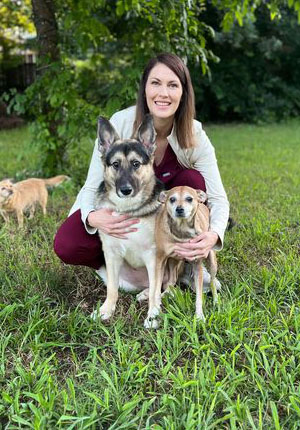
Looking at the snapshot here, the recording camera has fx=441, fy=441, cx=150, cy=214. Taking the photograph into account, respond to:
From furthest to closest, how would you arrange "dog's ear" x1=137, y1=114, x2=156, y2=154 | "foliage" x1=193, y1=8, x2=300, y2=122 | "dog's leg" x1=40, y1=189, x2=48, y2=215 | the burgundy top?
"foliage" x1=193, y1=8, x2=300, y2=122
"dog's leg" x1=40, y1=189, x2=48, y2=215
the burgundy top
"dog's ear" x1=137, y1=114, x2=156, y2=154

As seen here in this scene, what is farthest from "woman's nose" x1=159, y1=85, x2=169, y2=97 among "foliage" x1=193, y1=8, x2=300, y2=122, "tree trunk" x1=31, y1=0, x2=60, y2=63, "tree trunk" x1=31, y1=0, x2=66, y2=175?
"foliage" x1=193, y1=8, x2=300, y2=122

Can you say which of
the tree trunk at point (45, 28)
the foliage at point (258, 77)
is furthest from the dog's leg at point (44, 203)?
the foliage at point (258, 77)

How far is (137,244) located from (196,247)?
0.36m

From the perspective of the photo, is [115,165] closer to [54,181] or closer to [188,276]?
[188,276]

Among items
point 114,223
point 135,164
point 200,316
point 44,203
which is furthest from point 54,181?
point 200,316

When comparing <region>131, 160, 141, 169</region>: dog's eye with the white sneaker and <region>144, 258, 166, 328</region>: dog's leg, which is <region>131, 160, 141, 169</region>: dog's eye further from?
the white sneaker

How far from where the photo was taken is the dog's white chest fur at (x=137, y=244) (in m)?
2.66

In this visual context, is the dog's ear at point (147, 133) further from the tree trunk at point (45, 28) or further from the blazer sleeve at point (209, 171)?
the tree trunk at point (45, 28)

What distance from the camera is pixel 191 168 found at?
120 inches

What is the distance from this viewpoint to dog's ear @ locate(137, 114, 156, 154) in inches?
99.9

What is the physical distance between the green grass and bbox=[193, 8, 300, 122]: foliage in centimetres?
1112

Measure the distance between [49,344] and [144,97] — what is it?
168 centimetres

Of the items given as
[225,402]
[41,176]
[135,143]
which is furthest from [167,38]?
[225,402]

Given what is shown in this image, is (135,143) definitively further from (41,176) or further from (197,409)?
(41,176)
